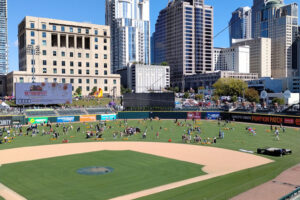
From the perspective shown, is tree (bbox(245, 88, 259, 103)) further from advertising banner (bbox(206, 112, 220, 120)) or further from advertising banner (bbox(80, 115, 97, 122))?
advertising banner (bbox(80, 115, 97, 122))

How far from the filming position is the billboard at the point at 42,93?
3167 inches

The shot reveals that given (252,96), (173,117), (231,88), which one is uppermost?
(231,88)

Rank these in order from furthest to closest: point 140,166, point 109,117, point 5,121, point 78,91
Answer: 1. point 78,91
2. point 109,117
3. point 5,121
4. point 140,166

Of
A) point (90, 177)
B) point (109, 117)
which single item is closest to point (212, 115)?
point (109, 117)

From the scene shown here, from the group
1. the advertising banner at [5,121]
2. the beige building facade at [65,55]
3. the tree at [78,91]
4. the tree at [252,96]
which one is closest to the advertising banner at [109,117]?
the beige building facade at [65,55]

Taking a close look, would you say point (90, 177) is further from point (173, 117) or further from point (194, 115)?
point (194, 115)

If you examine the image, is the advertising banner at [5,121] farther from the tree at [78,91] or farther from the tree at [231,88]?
the tree at [231,88]

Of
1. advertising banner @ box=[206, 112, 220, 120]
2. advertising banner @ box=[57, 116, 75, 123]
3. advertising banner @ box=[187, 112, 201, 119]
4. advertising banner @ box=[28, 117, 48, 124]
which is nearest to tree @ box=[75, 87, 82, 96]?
advertising banner @ box=[57, 116, 75, 123]

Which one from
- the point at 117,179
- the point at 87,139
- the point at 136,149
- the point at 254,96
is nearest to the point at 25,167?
the point at 117,179

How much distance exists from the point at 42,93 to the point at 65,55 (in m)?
29.1

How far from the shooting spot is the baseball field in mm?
24547

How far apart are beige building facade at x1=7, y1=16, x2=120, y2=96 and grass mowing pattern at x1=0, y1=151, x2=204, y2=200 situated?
65842 millimetres

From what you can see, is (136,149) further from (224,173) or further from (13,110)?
(13,110)

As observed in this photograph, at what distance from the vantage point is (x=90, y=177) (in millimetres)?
28828
